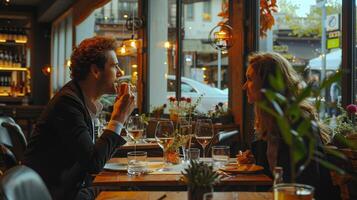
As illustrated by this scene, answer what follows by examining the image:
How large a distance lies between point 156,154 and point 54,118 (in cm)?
157

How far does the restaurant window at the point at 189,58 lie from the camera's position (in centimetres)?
599

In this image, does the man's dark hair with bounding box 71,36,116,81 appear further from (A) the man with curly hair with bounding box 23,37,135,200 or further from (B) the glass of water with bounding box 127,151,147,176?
(B) the glass of water with bounding box 127,151,147,176

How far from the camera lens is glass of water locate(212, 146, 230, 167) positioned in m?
2.64

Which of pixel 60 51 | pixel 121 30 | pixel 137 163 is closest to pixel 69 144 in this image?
pixel 137 163

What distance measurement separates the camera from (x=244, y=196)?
200 centimetres

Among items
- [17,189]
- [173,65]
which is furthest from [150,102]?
[17,189]

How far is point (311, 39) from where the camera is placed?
4273mm

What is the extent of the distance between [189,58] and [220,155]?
3913 millimetres

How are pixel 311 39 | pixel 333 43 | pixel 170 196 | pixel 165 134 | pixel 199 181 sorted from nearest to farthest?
pixel 199 181 → pixel 170 196 → pixel 165 134 → pixel 333 43 → pixel 311 39

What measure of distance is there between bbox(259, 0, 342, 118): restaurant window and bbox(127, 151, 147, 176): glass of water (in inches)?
55.5

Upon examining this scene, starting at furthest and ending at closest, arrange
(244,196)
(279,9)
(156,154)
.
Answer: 1. (279,9)
2. (156,154)
3. (244,196)

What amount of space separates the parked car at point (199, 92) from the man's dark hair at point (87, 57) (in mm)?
3142

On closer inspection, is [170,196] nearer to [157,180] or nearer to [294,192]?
[157,180]

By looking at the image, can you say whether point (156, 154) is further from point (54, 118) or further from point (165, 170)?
point (54, 118)
